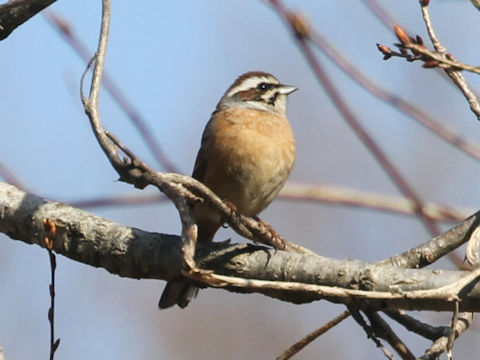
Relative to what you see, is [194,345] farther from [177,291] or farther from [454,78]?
[454,78]

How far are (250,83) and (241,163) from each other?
4.10 ft

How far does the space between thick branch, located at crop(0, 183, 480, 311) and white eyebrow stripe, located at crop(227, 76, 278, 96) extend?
7.62 ft

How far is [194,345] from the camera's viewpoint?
374 inches

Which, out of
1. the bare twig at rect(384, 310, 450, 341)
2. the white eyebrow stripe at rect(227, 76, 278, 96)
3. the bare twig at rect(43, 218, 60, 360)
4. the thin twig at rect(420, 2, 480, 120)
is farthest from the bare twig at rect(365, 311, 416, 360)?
the white eyebrow stripe at rect(227, 76, 278, 96)

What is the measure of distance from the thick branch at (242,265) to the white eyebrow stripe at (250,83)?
2322 millimetres

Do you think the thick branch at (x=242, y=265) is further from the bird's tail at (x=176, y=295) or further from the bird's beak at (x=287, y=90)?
the bird's beak at (x=287, y=90)

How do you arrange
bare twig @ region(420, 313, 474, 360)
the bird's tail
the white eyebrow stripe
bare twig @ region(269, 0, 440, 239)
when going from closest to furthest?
bare twig @ region(269, 0, 440, 239), bare twig @ region(420, 313, 474, 360), the bird's tail, the white eyebrow stripe

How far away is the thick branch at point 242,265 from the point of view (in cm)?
331

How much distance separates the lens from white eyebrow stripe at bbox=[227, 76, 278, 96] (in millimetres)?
6452

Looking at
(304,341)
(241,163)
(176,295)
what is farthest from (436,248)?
(241,163)

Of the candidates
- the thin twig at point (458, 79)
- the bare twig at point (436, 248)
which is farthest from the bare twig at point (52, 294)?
the thin twig at point (458, 79)

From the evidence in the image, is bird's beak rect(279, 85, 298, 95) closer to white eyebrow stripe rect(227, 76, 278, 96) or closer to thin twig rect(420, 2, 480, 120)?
white eyebrow stripe rect(227, 76, 278, 96)

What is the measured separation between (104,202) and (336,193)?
38.5 inches

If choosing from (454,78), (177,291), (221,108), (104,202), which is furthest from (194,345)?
(454,78)
